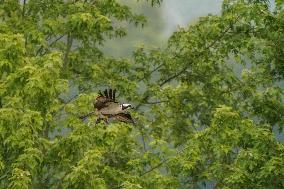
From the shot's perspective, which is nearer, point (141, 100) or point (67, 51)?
point (67, 51)

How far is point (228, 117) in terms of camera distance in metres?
14.1

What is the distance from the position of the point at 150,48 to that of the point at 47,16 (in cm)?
426

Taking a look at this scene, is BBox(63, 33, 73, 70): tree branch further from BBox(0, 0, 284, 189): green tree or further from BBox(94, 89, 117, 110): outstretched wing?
BBox(94, 89, 117, 110): outstretched wing

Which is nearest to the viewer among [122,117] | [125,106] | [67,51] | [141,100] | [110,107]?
[125,106]

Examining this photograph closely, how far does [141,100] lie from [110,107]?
8.47 metres

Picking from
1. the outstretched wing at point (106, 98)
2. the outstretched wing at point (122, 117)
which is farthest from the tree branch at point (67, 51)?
the outstretched wing at point (106, 98)

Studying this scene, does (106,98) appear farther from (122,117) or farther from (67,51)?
(67,51)

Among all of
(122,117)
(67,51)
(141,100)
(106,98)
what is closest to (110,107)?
(106,98)

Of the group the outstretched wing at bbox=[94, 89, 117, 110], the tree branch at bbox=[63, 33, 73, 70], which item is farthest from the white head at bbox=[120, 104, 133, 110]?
the tree branch at bbox=[63, 33, 73, 70]

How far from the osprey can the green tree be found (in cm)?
80

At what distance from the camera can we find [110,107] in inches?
459

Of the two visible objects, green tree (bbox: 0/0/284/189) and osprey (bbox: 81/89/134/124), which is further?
green tree (bbox: 0/0/284/189)

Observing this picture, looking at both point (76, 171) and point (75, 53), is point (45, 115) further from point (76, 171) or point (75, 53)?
point (75, 53)

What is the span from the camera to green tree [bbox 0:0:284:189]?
12258mm
